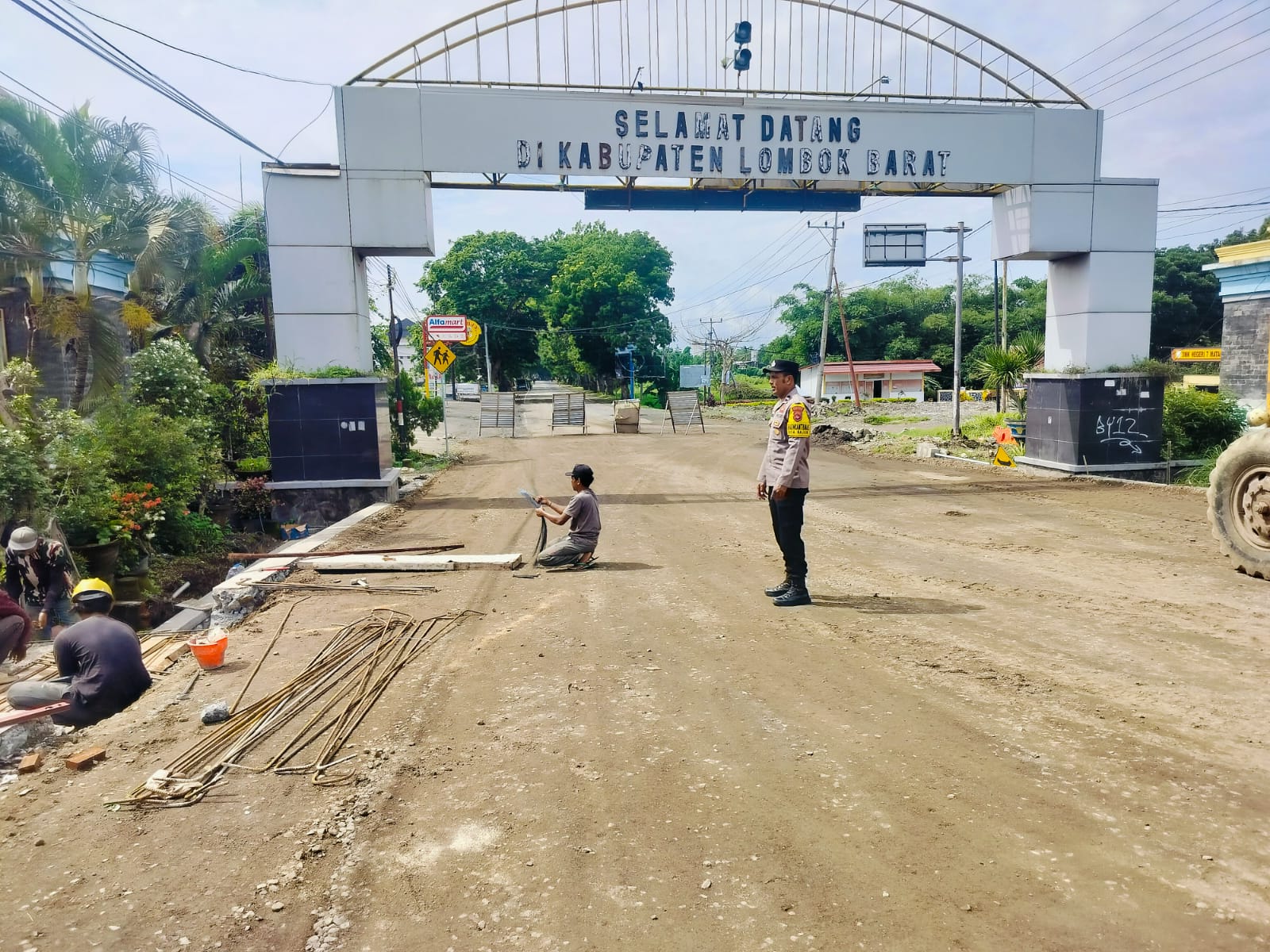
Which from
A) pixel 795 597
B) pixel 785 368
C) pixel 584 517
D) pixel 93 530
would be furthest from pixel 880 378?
pixel 795 597

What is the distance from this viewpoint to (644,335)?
200 ft

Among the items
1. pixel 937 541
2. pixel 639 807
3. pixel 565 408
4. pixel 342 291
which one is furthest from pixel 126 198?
pixel 565 408

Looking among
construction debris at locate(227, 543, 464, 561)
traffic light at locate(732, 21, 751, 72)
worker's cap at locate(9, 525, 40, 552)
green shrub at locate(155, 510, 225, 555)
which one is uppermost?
traffic light at locate(732, 21, 751, 72)

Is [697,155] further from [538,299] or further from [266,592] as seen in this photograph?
[538,299]

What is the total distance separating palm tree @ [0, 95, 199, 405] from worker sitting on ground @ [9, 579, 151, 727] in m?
10.2

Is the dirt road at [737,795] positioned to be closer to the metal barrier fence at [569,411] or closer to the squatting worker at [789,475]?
the squatting worker at [789,475]

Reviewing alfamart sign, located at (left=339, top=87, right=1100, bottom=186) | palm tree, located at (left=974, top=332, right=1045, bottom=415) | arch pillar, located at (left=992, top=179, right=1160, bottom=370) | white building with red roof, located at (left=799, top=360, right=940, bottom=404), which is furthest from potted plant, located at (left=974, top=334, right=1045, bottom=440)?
white building with red roof, located at (left=799, top=360, right=940, bottom=404)

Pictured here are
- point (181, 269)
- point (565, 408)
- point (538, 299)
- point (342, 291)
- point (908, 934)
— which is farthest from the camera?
point (538, 299)

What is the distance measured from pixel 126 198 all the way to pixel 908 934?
17.3m

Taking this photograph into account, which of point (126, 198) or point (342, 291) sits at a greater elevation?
point (126, 198)

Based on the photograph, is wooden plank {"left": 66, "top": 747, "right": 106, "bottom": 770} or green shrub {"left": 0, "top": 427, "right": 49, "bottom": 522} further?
green shrub {"left": 0, "top": 427, "right": 49, "bottom": 522}

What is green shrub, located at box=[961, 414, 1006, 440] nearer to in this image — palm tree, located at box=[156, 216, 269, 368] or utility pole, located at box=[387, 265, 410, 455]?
utility pole, located at box=[387, 265, 410, 455]

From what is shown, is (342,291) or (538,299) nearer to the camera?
(342,291)

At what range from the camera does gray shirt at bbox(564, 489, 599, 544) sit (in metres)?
8.68
